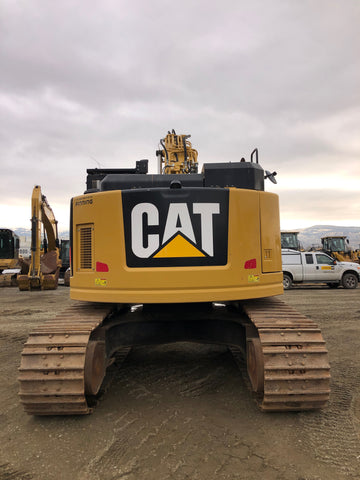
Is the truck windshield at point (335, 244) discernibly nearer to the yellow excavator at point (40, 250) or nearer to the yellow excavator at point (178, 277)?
the yellow excavator at point (40, 250)

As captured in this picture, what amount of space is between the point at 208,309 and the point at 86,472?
264 centimetres

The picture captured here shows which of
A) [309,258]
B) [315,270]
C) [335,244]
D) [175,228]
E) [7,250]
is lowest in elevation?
[315,270]

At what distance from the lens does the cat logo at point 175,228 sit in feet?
12.2

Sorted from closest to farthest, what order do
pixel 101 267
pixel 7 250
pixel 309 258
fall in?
pixel 101 267 → pixel 309 258 → pixel 7 250

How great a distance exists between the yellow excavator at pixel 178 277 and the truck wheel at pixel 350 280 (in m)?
14.0

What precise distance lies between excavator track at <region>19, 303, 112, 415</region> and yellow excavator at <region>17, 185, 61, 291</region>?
12163mm

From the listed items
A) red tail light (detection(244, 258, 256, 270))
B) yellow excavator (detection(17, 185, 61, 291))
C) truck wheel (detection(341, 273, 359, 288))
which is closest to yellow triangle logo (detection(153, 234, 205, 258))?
red tail light (detection(244, 258, 256, 270))

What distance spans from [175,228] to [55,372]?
1.75 metres

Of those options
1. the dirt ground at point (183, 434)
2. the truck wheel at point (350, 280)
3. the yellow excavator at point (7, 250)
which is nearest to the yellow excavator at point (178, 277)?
the dirt ground at point (183, 434)

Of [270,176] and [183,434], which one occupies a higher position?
[270,176]

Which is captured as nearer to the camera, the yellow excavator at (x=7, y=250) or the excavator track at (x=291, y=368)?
the excavator track at (x=291, y=368)

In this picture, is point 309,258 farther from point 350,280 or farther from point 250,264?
point 250,264

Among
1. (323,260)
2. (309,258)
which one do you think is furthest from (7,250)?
(323,260)

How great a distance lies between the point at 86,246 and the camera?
160 inches
